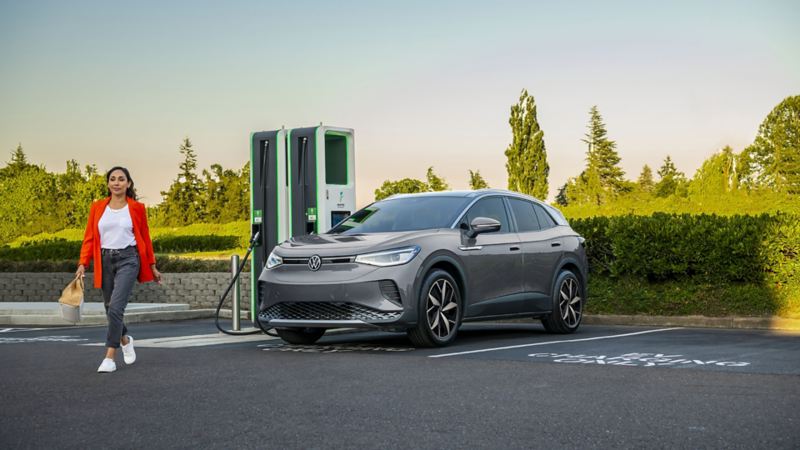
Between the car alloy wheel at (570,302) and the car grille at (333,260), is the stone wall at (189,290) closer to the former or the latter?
the car alloy wheel at (570,302)

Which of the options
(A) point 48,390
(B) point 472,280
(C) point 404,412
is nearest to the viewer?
(C) point 404,412

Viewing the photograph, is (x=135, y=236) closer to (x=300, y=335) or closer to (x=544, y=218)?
(x=300, y=335)

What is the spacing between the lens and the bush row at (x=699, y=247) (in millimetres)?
15883

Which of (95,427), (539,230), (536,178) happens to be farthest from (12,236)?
(95,427)

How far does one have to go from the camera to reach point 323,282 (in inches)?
407

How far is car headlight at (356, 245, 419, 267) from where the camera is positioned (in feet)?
33.7

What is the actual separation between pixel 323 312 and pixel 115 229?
247 cm

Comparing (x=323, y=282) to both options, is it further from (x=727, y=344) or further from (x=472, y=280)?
(x=727, y=344)

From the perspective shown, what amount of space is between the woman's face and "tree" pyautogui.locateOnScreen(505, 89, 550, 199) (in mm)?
60790

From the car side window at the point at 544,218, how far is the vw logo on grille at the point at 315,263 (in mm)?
3666

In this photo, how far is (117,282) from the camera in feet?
29.2

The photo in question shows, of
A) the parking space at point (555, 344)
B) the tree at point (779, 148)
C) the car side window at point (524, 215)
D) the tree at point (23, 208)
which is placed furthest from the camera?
the tree at point (779, 148)

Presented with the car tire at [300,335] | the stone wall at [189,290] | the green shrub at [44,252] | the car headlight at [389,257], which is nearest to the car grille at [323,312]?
the car headlight at [389,257]

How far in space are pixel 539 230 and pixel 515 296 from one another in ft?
4.02
